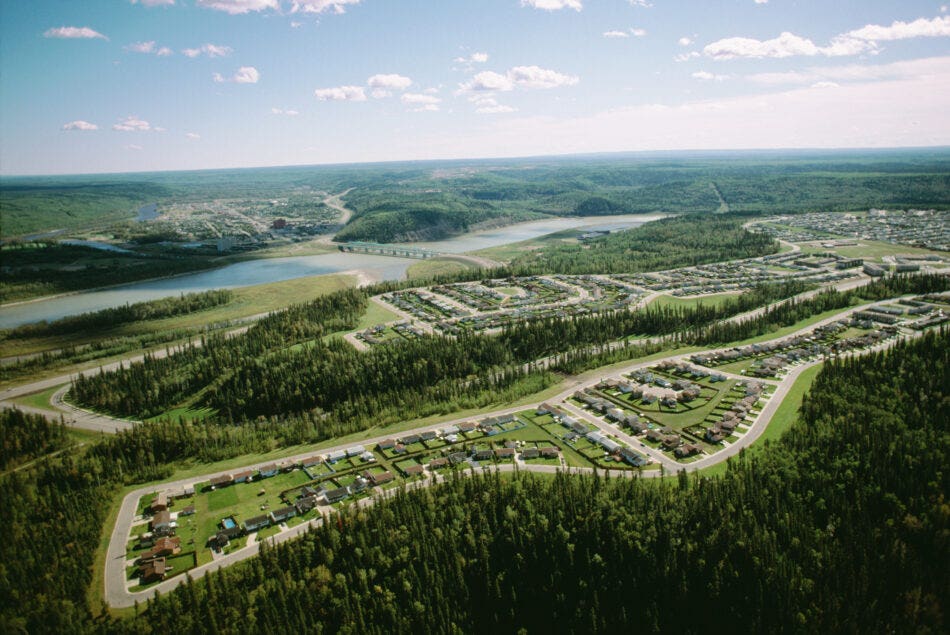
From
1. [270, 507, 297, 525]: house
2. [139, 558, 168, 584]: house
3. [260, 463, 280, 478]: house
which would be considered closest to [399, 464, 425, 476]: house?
[270, 507, 297, 525]: house

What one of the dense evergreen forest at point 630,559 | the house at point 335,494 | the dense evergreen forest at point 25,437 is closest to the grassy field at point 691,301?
the dense evergreen forest at point 630,559

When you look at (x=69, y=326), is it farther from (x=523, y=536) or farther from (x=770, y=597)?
(x=770, y=597)

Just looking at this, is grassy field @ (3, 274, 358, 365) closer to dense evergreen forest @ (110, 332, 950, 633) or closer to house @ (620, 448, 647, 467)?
dense evergreen forest @ (110, 332, 950, 633)

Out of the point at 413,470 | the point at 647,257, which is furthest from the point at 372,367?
the point at 647,257

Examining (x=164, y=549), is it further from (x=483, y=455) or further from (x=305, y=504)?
(x=483, y=455)

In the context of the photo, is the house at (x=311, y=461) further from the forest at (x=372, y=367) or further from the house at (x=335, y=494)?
the forest at (x=372, y=367)

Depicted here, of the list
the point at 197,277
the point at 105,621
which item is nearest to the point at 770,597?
the point at 105,621

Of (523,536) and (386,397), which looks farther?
(386,397)
